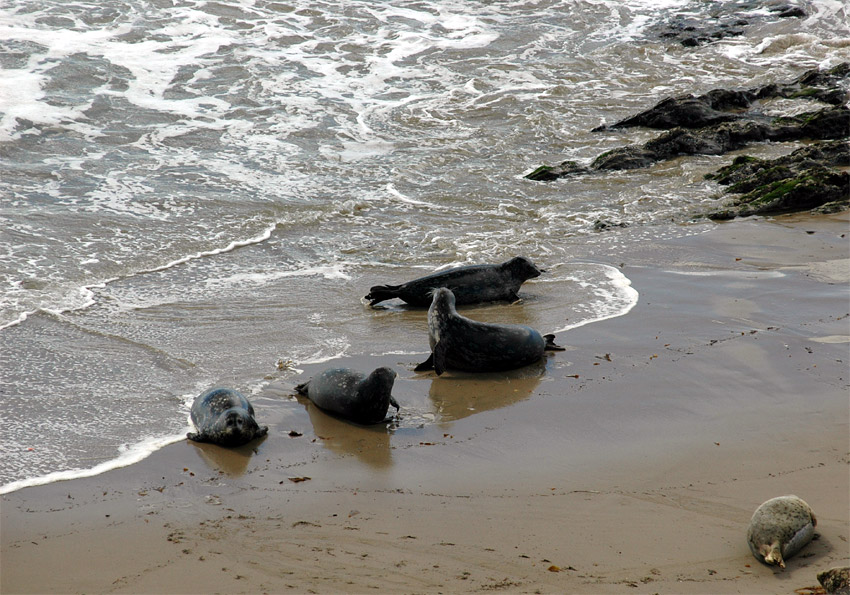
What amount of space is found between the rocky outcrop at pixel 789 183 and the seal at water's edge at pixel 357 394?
6031 mm

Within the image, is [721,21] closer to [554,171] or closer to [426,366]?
[554,171]


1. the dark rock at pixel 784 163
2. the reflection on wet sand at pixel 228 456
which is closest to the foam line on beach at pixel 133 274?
the reflection on wet sand at pixel 228 456

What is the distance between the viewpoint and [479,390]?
5.39 metres

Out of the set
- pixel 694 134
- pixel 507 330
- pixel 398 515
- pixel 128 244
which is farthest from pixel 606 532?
pixel 694 134

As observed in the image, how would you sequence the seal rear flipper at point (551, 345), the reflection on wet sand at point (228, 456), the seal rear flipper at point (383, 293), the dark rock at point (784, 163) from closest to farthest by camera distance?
1. the reflection on wet sand at point (228, 456)
2. the seal rear flipper at point (551, 345)
3. the seal rear flipper at point (383, 293)
4. the dark rock at point (784, 163)

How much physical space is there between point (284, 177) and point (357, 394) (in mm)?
7327

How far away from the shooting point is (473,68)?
1800cm

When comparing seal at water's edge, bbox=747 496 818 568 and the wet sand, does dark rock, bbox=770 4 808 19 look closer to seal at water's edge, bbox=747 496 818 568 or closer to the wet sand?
the wet sand

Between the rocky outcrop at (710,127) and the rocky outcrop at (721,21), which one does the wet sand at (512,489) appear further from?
the rocky outcrop at (721,21)

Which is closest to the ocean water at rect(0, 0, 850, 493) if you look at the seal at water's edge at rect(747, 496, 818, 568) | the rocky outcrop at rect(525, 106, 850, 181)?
the rocky outcrop at rect(525, 106, 850, 181)

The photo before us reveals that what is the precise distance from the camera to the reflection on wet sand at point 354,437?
4.46 m

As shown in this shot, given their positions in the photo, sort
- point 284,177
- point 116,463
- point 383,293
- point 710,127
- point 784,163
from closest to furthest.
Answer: point 116,463, point 383,293, point 784,163, point 284,177, point 710,127

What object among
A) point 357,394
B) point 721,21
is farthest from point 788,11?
point 357,394

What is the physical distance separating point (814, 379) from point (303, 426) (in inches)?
125
